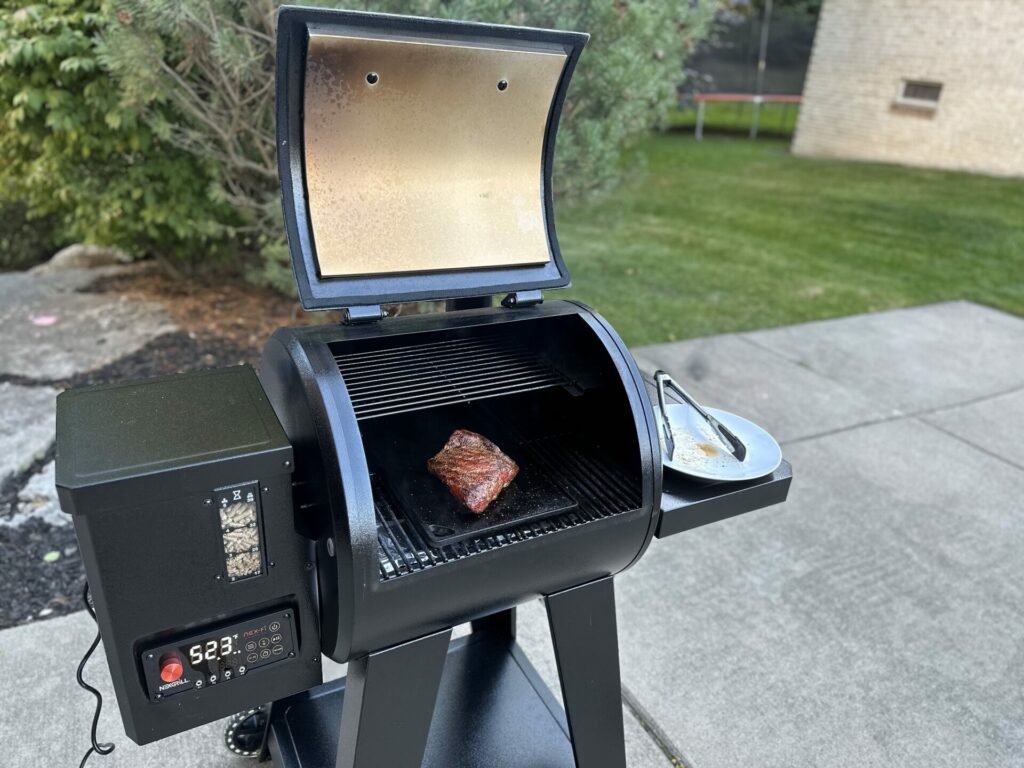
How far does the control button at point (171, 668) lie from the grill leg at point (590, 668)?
0.61m

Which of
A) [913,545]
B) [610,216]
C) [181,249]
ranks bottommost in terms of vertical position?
[913,545]

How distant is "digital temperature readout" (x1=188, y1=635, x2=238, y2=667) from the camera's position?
1110 mm

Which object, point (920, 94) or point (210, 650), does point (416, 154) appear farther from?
point (920, 94)

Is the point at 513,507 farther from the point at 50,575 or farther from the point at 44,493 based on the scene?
the point at 44,493

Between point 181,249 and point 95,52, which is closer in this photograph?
point 95,52

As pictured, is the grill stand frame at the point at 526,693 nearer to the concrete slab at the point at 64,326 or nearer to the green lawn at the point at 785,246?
the concrete slab at the point at 64,326

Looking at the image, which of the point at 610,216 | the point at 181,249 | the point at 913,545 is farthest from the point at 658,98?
the point at 181,249

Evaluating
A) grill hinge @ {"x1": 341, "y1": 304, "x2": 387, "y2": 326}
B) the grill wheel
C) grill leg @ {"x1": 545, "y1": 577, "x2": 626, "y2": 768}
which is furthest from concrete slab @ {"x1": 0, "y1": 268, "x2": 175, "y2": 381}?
grill leg @ {"x1": 545, "y1": 577, "x2": 626, "y2": 768}

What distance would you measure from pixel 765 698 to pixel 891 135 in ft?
37.7

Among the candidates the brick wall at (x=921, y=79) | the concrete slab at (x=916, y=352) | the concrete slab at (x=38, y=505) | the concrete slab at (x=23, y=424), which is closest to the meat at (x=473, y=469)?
the concrete slab at (x=38, y=505)

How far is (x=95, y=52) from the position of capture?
3031mm

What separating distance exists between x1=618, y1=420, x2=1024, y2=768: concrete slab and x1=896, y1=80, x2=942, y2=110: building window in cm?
957

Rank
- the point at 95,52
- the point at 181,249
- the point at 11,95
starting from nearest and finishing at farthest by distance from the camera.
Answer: the point at 95,52, the point at 11,95, the point at 181,249

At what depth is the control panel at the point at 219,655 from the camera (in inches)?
42.8
